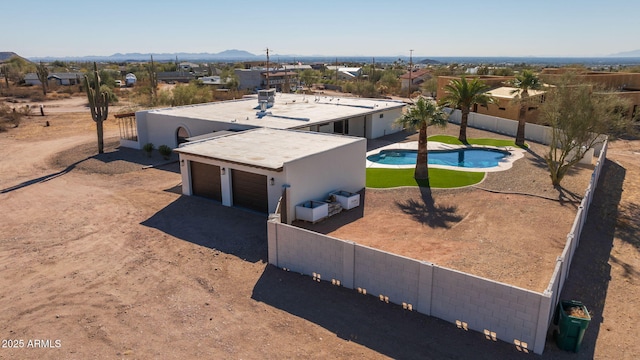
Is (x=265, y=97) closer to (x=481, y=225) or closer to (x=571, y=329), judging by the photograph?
(x=481, y=225)

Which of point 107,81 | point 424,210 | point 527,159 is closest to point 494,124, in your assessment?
point 527,159

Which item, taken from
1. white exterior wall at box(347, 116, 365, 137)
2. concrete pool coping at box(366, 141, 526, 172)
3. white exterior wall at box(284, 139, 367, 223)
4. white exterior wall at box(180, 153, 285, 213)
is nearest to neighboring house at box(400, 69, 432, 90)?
white exterior wall at box(347, 116, 365, 137)

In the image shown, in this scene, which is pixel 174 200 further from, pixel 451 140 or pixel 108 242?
pixel 451 140

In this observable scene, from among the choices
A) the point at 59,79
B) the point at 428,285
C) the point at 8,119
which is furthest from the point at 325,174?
the point at 59,79

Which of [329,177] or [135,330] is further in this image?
[329,177]

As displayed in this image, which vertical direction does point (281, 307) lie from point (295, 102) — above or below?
below

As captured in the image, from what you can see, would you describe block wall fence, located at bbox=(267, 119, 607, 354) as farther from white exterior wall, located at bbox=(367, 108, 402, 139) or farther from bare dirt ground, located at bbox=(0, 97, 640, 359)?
white exterior wall, located at bbox=(367, 108, 402, 139)

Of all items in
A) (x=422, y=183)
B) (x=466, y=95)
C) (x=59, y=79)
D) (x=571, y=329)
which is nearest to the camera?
(x=571, y=329)
